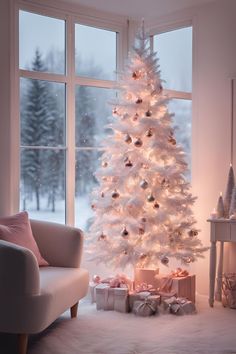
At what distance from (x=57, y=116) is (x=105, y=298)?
1.67 meters

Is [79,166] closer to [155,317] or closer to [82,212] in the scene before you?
[82,212]

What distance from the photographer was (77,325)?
12.3 feet

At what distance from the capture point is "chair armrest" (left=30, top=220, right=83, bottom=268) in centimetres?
390

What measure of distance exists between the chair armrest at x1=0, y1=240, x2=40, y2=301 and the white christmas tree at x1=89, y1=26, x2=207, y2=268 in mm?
1218

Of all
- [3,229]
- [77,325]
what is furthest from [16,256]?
[77,325]

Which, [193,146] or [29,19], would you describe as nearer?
[29,19]

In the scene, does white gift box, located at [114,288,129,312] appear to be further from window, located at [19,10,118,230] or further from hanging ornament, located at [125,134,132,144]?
hanging ornament, located at [125,134,132,144]

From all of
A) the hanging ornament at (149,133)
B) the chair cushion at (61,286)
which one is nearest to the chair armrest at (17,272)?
the chair cushion at (61,286)

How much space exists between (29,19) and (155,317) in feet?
8.77

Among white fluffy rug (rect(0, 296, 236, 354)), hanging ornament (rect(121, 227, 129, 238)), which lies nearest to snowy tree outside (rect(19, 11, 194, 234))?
hanging ornament (rect(121, 227, 129, 238))

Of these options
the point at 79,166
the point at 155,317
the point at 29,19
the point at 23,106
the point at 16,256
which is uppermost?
the point at 29,19

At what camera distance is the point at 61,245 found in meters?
3.92

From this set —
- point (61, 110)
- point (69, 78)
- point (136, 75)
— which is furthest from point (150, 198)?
point (69, 78)

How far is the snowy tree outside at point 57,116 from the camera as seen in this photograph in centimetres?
Result: 454
